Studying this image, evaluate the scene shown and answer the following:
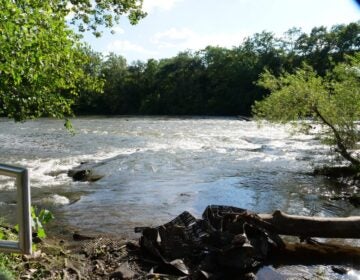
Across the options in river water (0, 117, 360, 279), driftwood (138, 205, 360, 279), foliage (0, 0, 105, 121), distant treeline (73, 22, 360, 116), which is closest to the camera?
foliage (0, 0, 105, 121)

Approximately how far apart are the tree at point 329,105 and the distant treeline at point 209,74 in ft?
201

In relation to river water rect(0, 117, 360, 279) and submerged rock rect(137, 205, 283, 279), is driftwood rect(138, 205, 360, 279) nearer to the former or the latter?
submerged rock rect(137, 205, 283, 279)

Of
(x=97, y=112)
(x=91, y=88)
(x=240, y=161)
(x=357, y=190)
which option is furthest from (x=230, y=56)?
(x=91, y=88)

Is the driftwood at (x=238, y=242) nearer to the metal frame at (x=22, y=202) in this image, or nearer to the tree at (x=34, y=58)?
the tree at (x=34, y=58)

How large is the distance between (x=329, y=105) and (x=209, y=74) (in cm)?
7890

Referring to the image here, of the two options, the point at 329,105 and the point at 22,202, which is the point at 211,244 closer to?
the point at 22,202

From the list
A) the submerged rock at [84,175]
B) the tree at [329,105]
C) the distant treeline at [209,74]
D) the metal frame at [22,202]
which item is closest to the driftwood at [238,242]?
the metal frame at [22,202]

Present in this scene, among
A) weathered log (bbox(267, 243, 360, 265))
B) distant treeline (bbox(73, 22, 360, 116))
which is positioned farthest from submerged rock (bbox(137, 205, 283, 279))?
distant treeline (bbox(73, 22, 360, 116))

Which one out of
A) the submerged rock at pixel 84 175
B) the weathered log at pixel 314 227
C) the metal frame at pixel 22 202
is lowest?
the submerged rock at pixel 84 175

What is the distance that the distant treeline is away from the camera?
281ft

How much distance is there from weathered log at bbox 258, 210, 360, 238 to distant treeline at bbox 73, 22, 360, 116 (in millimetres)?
72574

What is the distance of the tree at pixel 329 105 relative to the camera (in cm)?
1911

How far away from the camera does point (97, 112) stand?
318ft

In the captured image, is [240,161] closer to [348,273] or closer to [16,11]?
[348,273]
